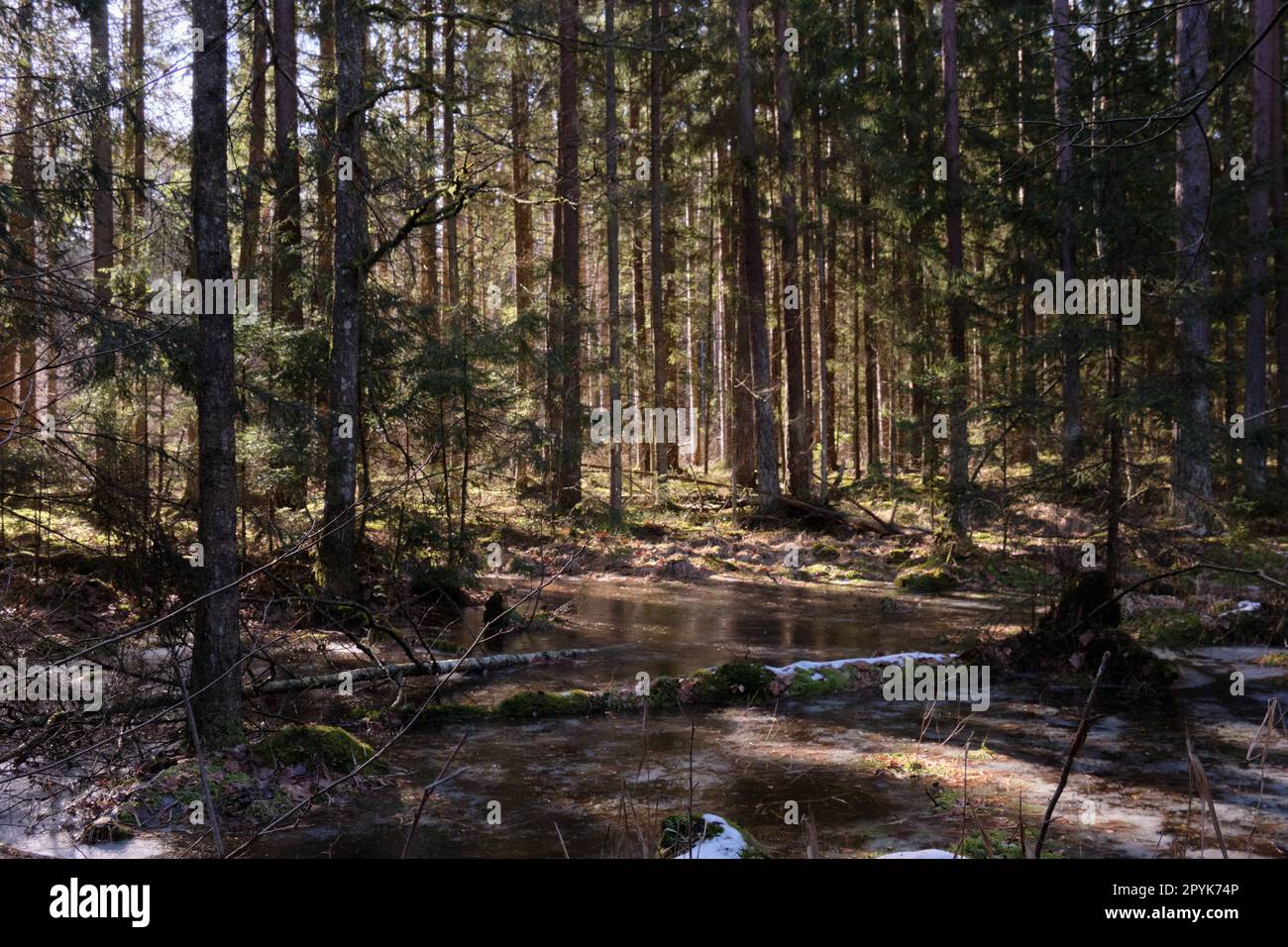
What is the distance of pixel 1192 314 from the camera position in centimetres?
1204

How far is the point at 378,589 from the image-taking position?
13289 millimetres

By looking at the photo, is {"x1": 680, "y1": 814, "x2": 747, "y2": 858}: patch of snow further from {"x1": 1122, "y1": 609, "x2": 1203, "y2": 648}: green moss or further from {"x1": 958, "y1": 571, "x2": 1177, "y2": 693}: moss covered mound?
{"x1": 1122, "y1": 609, "x2": 1203, "y2": 648}: green moss

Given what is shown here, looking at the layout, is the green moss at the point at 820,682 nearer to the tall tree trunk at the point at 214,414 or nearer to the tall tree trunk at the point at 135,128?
the tall tree trunk at the point at 214,414

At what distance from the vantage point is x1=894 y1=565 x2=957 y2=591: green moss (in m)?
17.7

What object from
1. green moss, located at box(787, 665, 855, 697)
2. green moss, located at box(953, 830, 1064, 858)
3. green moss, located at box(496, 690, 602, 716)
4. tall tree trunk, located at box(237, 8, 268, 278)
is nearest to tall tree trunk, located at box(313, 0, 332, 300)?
tall tree trunk, located at box(237, 8, 268, 278)

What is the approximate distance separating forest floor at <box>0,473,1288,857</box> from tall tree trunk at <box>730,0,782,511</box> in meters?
7.50

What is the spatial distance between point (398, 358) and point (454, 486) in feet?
8.13

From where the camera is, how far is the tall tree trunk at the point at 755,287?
925 inches

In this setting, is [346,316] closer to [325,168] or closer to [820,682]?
[325,168]

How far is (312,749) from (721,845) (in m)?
3.87

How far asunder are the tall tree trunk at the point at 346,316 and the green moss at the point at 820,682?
6651 mm

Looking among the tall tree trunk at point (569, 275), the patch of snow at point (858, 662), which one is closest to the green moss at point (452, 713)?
the patch of snow at point (858, 662)

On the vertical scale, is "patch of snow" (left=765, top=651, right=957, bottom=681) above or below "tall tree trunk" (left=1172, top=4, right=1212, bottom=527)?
below

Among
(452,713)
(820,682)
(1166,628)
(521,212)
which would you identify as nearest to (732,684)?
(820,682)
